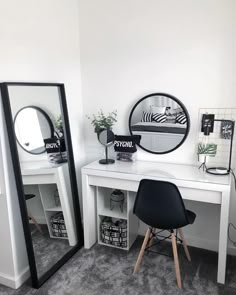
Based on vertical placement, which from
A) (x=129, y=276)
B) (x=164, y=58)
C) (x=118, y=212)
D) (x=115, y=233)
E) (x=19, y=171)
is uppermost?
(x=164, y=58)

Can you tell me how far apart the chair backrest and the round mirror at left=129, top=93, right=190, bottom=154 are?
0.65 m

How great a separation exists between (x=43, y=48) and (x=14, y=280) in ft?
6.35

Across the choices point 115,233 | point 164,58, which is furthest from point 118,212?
point 164,58

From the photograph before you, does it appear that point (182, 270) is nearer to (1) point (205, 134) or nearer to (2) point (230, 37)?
(1) point (205, 134)

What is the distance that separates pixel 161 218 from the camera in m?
2.13

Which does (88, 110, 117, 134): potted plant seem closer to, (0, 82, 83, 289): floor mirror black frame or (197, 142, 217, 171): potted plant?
(0, 82, 83, 289): floor mirror black frame

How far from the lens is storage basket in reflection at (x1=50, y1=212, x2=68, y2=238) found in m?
2.46

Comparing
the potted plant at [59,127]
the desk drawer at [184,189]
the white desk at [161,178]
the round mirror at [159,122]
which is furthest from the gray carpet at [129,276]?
the potted plant at [59,127]

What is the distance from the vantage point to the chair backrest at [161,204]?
2064 mm

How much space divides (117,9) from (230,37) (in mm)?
1092

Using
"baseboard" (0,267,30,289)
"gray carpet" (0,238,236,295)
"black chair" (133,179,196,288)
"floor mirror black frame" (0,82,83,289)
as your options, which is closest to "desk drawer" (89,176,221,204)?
"black chair" (133,179,196,288)

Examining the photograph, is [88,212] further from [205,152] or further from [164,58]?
[164,58]

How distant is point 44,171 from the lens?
236 cm

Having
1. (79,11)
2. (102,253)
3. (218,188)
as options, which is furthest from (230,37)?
(102,253)
